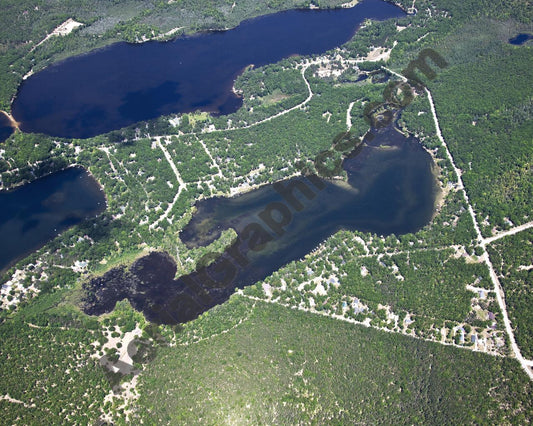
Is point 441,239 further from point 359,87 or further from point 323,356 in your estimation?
point 359,87

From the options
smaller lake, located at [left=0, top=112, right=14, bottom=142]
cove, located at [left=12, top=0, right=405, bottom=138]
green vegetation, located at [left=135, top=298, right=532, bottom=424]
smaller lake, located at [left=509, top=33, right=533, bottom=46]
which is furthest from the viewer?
smaller lake, located at [left=509, top=33, right=533, bottom=46]

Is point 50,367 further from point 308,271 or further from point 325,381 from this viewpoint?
point 308,271

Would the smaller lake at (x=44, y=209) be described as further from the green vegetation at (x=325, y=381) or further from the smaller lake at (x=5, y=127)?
the green vegetation at (x=325, y=381)

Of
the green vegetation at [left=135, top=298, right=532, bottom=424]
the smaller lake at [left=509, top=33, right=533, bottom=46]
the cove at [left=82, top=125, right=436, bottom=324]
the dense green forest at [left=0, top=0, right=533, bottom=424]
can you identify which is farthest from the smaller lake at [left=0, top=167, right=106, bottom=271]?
the smaller lake at [left=509, top=33, right=533, bottom=46]

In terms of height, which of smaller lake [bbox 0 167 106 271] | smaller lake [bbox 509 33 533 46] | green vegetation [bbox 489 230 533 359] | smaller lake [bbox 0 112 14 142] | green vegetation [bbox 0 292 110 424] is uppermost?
smaller lake [bbox 0 112 14 142]

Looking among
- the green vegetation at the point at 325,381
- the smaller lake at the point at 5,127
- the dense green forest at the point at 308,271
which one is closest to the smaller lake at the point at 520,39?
the dense green forest at the point at 308,271

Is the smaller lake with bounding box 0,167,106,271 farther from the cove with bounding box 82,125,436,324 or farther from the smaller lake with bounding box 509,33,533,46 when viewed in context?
the smaller lake with bounding box 509,33,533,46
